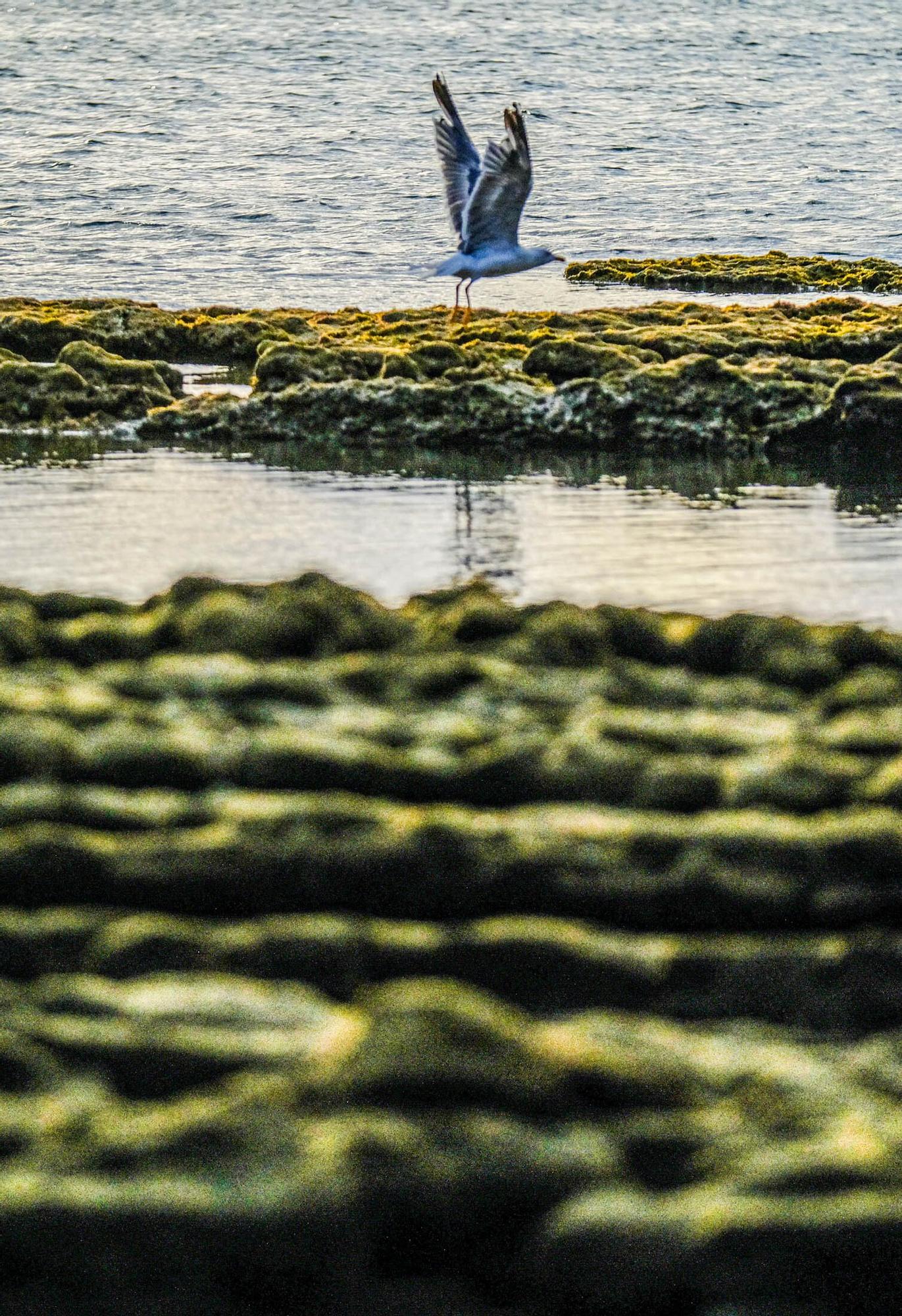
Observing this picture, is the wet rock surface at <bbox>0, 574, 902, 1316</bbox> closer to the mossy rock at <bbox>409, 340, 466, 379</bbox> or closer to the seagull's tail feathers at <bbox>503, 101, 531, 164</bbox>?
the seagull's tail feathers at <bbox>503, 101, 531, 164</bbox>

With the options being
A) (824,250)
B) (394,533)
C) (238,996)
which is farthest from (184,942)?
(824,250)

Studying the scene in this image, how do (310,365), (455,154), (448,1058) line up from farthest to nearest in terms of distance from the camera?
(310,365) → (455,154) → (448,1058)

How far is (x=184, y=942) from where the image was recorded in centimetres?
319

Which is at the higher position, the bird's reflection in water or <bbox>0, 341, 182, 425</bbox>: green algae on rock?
<bbox>0, 341, 182, 425</bbox>: green algae on rock

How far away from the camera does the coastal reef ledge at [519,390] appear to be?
13.5 meters

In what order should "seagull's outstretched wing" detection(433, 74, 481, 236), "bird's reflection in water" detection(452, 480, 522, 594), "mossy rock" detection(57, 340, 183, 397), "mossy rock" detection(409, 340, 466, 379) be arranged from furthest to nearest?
"mossy rock" detection(57, 340, 183, 397) → "mossy rock" detection(409, 340, 466, 379) → "seagull's outstretched wing" detection(433, 74, 481, 236) → "bird's reflection in water" detection(452, 480, 522, 594)

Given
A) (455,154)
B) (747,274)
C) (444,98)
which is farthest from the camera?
(747,274)

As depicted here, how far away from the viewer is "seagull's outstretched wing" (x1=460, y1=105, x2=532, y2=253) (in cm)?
1342

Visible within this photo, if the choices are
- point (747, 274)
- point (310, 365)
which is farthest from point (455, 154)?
point (747, 274)

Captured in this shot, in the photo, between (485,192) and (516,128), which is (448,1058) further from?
(485,192)

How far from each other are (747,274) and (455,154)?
19425mm

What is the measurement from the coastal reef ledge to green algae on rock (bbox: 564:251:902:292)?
12503 millimetres

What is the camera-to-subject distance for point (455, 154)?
14.6 m

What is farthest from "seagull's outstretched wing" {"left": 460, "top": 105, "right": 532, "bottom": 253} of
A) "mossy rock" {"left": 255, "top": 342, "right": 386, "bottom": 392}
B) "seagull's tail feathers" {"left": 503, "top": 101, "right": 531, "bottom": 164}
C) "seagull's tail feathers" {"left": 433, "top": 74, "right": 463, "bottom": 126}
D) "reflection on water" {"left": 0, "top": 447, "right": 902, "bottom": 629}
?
"reflection on water" {"left": 0, "top": 447, "right": 902, "bottom": 629}
